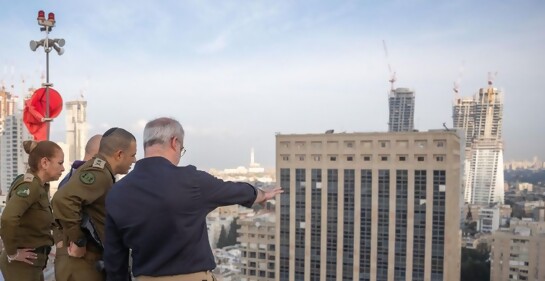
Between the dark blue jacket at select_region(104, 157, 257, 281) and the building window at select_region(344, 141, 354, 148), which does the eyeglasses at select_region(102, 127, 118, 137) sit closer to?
the dark blue jacket at select_region(104, 157, 257, 281)

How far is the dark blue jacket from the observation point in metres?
1.29

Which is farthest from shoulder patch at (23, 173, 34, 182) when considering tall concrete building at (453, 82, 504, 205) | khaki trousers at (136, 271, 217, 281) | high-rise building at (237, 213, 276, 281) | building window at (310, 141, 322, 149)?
tall concrete building at (453, 82, 504, 205)

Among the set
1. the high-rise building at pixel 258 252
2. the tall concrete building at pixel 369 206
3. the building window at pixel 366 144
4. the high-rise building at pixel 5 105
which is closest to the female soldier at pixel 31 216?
the tall concrete building at pixel 369 206

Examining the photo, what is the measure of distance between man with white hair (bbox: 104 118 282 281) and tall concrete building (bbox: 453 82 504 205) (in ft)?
144

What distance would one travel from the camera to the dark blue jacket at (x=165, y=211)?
4.22 ft

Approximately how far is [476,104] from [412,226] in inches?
1113

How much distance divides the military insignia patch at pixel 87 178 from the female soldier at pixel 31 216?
0.43 metres

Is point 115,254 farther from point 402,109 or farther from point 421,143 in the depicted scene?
point 402,109

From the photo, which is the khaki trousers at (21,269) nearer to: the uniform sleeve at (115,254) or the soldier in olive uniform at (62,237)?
the soldier in olive uniform at (62,237)

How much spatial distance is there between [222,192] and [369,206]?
2271 cm

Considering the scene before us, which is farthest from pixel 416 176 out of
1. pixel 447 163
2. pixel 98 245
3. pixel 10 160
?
pixel 10 160

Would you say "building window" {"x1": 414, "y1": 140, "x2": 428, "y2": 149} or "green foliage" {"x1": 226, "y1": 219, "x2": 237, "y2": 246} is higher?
"building window" {"x1": 414, "y1": 140, "x2": 428, "y2": 149}

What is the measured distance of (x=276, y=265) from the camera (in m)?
24.5

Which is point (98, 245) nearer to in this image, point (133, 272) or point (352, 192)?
point (133, 272)
